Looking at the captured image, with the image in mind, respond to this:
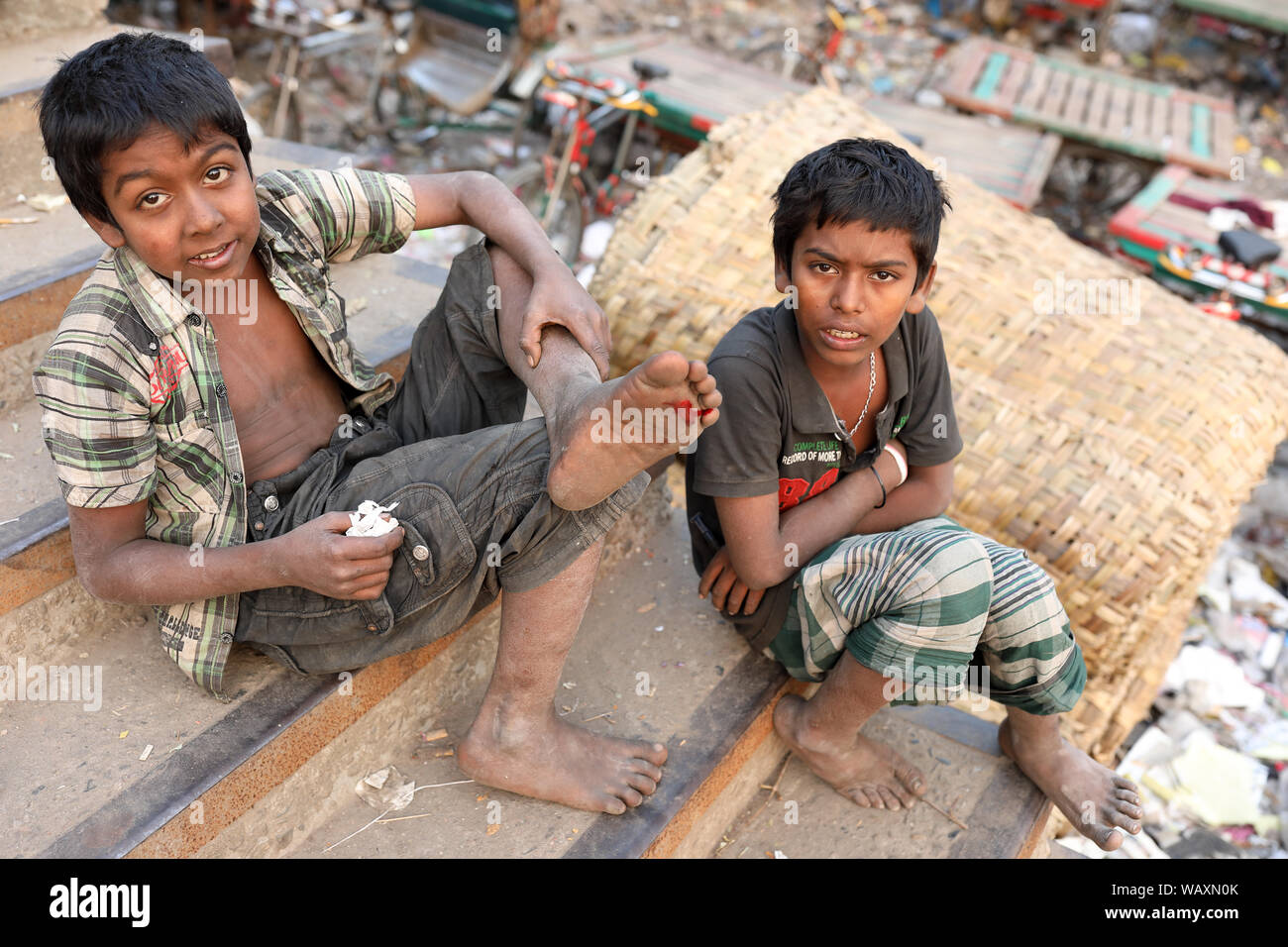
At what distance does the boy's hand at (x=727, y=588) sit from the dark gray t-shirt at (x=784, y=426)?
0.10ft

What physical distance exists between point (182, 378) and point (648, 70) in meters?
4.43

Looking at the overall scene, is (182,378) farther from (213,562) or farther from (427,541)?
(427,541)

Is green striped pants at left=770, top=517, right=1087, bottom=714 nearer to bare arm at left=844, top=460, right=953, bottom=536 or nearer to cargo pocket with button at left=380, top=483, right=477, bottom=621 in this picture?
bare arm at left=844, top=460, right=953, bottom=536

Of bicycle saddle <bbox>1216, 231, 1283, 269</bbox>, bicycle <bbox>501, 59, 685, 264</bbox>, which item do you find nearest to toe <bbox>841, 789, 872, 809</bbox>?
bicycle <bbox>501, 59, 685, 264</bbox>

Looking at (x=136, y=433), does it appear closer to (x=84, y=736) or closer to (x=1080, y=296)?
(x=84, y=736)

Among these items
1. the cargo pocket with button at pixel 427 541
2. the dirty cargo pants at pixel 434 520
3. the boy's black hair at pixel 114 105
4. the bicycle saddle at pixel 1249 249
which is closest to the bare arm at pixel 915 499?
the dirty cargo pants at pixel 434 520

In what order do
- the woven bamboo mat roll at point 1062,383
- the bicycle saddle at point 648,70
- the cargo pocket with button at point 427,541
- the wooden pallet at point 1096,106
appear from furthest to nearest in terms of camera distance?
the wooden pallet at point 1096,106 → the bicycle saddle at point 648,70 → the woven bamboo mat roll at point 1062,383 → the cargo pocket with button at point 427,541

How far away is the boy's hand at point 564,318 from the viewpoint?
6.14ft

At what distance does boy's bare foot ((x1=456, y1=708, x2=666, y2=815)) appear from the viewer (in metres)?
1.93

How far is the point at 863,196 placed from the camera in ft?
5.98

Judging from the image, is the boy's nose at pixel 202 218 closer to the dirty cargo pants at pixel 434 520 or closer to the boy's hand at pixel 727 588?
the dirty cargo pants at pixel 434 520

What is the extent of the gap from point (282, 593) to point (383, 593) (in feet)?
0.65

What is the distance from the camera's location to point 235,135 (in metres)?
1.68

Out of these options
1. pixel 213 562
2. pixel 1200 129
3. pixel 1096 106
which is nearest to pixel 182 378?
pixel 213 562
